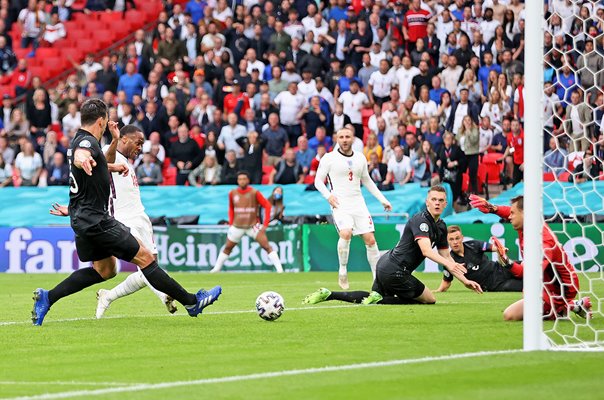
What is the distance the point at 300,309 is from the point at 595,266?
365 inches

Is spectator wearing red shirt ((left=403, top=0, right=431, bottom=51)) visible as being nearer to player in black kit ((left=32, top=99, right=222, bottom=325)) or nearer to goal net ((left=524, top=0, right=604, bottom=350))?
goal net ((left=524, top=0, right=604, bottom=350))

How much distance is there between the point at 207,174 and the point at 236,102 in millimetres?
2364

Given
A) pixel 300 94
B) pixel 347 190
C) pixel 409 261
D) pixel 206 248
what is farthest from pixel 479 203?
pixel 300 94

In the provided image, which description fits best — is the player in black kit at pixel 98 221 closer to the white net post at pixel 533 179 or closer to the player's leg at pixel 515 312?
the player's leg at pixel 515 312

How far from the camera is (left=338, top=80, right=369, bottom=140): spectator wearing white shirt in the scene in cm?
2912

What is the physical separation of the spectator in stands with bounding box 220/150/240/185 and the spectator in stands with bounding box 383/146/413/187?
12.7 feet

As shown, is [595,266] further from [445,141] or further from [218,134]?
[218,134]

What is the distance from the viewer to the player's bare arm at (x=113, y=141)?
13148 mm

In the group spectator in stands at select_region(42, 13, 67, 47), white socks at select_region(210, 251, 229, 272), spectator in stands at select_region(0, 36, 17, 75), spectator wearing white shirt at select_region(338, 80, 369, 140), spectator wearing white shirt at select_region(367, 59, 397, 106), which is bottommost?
white socks at select_region(210, 251, 229, 272)

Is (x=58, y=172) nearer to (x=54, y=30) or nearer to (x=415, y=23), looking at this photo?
(x=54, y=30)

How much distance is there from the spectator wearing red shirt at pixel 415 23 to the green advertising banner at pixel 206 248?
623cm

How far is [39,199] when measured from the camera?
97.0 feet

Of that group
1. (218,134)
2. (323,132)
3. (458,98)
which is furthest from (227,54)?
(458,98)

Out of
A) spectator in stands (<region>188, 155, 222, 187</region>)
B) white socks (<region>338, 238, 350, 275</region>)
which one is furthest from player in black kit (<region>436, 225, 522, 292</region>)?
spectator in stands (<region>188, 155, 222, 187</region>)
